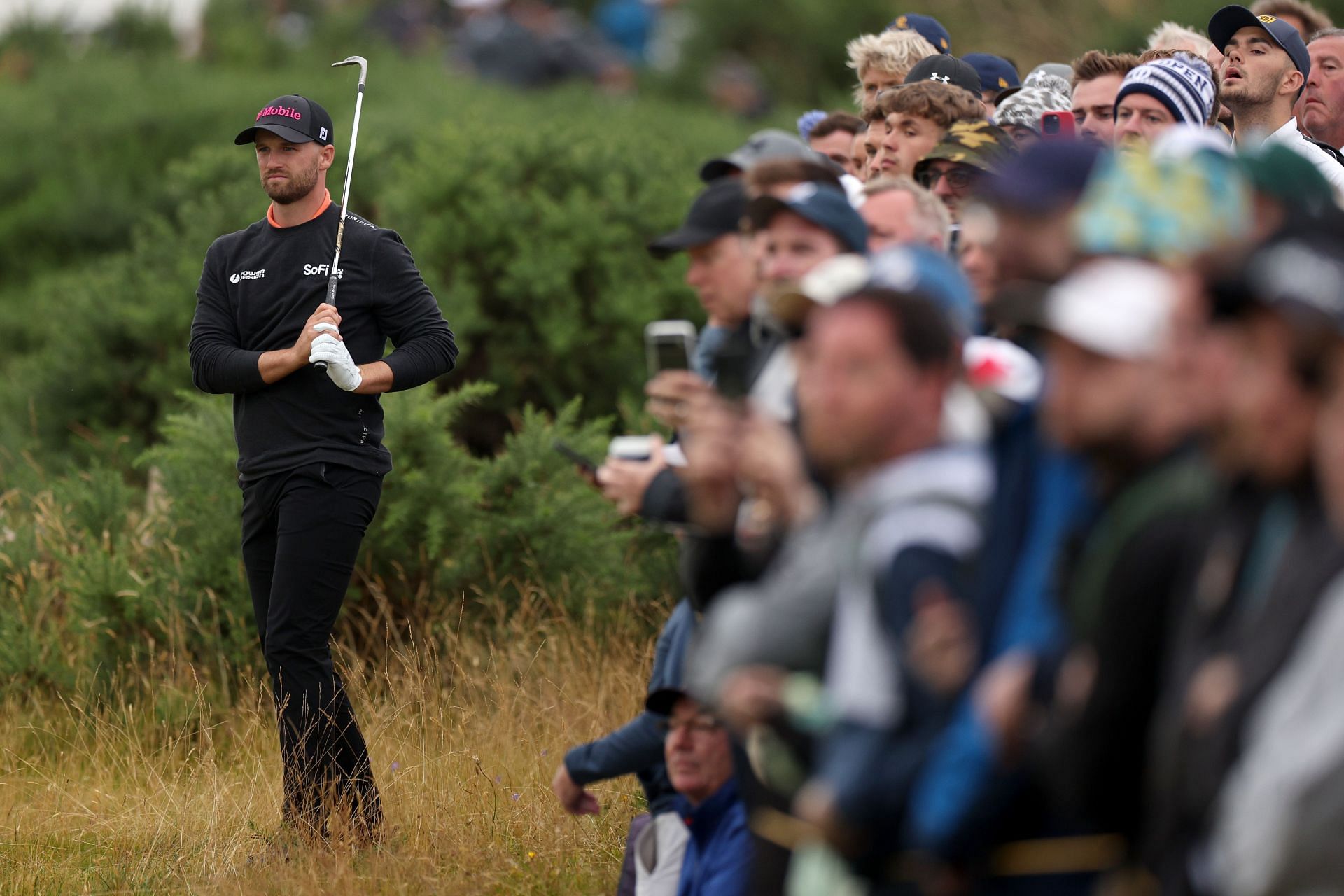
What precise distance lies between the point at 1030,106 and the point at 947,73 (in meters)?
0.34

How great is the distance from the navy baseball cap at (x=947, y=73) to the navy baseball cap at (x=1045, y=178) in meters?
3.71

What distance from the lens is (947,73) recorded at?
6.91 meters

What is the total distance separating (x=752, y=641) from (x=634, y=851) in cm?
159

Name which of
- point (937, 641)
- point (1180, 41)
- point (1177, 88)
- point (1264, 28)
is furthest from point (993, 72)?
point (937, 641)

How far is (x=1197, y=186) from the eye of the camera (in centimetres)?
282

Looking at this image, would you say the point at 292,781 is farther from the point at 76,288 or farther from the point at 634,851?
the point at 76,288

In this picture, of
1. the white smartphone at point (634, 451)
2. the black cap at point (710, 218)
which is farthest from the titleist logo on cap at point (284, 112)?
the white smartphone at point (634, 451)

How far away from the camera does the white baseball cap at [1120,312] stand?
2.69 metres

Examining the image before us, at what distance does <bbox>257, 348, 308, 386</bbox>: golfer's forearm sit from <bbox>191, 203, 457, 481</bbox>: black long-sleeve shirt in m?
0.03

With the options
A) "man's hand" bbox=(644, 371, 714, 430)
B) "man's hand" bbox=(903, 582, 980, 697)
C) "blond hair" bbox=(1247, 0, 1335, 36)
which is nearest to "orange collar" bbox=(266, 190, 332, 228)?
"man's hand" bbox=(644, 371, 714, 430)

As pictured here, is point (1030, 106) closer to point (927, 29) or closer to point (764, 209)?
point (927, 29)

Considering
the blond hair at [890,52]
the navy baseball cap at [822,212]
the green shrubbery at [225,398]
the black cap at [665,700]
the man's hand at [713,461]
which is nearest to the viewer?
the man's hand at [713,461]

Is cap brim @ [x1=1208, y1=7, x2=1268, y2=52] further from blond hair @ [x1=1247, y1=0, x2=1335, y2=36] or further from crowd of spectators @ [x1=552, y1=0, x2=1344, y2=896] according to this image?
crowd of spectators @ [x1=552, y1=0, x2=1344, y2=896]

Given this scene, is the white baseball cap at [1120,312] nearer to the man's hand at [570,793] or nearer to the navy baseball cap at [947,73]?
the man's hand at [570,793]
